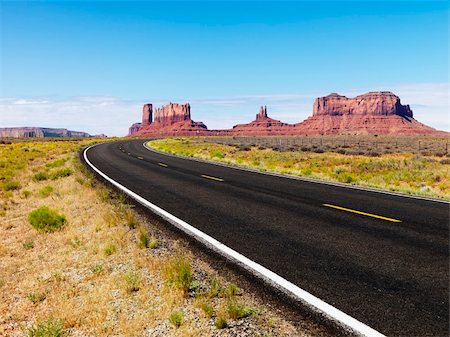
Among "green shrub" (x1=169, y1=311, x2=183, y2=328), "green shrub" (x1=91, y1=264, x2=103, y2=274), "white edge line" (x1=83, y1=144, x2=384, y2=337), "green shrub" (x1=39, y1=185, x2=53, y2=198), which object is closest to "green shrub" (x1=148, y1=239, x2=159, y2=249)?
"white edge line" (x1=83, y1=144, x2=384, y2=337)

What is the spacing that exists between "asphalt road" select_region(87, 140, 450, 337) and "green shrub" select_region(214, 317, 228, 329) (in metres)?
1.25

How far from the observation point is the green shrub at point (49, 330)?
12.4 feet

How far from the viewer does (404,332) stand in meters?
3.53

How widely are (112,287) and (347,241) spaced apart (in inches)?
154

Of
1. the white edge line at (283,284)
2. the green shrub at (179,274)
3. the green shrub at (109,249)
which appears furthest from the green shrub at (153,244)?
the green shrub at (179,274)

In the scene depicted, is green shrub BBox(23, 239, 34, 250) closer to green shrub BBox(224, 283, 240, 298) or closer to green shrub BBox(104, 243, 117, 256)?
green shrub BBox(104, 243, 117, 256)

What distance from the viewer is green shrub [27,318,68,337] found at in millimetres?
3766

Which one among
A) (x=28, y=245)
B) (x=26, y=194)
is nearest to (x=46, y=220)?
(x=28, y=245)

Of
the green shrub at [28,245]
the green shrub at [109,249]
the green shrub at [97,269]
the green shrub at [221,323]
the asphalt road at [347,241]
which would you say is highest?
the asphalt road at [347,241]

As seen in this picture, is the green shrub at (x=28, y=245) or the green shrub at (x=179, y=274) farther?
the green shrub at (x=28, y=245)

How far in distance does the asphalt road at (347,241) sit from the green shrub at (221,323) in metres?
1.25

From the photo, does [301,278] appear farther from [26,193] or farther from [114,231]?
[26,193]

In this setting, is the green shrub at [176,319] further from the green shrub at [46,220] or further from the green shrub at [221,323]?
the green shrub at [46,220]

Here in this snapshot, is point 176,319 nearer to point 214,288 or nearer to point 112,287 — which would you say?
point 214,288
